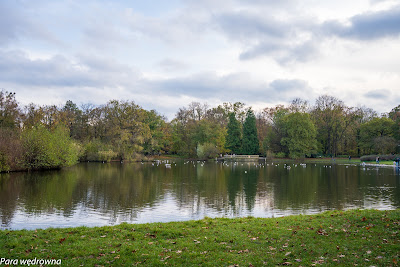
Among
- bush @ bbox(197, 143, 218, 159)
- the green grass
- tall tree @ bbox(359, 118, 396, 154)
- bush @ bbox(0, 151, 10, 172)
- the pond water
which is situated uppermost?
tall tree @ bbox(359, 118, 396, 154)

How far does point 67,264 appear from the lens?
679 centimetres

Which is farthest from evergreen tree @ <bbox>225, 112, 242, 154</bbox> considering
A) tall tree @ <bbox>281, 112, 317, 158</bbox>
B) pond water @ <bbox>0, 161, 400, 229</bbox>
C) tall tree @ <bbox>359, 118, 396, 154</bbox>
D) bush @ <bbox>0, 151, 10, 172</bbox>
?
bush @ <bbox>0, 151, 10, 172</bbox>

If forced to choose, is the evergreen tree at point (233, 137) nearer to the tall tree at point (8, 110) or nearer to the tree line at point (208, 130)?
the tree line at point (208, 130)

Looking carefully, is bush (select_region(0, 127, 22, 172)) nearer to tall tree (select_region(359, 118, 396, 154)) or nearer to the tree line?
the tree line

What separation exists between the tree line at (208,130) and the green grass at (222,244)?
37311mm

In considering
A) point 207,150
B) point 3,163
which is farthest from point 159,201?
point 207,150

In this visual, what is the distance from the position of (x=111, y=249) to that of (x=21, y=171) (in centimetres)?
3569

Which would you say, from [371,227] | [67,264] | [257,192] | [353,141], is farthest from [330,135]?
[67,264]

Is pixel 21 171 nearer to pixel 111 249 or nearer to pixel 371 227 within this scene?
pixel 111 249

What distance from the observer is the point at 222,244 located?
8242 millimetres

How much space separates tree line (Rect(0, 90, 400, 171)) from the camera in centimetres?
→ 6128

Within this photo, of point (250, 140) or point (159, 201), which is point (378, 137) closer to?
point (250, 140)

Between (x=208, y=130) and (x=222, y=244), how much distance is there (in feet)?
232

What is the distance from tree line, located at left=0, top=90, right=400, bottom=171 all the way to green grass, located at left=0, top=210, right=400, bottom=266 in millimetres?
37311
